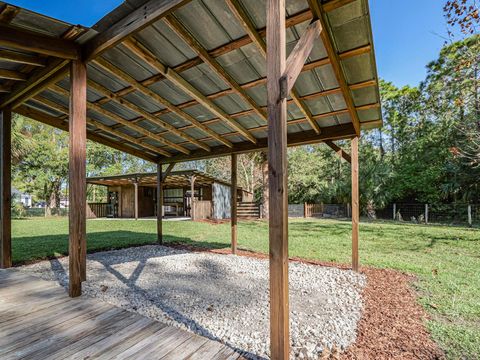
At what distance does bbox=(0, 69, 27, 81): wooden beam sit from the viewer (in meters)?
3.31

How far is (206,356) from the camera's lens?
1.79 m

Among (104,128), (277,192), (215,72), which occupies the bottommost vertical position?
(277,192)

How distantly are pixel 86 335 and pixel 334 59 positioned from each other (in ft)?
→ 11.7

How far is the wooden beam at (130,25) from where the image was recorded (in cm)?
218

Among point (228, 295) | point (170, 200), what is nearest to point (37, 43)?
point (228, 295)

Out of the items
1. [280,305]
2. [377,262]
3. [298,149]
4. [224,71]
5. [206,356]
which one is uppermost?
[298,149]

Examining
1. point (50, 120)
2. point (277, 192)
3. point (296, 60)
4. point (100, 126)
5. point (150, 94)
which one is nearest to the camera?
point (277, 192)

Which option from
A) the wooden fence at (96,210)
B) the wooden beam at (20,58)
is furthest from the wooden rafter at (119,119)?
the wooden fence at (96,210)

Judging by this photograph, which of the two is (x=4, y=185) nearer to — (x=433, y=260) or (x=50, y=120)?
(x=50, y=120)

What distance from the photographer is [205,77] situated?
3447mm

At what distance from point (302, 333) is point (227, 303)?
43.9 inches

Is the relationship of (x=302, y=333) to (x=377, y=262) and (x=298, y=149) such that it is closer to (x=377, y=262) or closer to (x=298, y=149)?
(x=377, y=262)

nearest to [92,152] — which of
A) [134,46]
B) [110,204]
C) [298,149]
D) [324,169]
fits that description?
[110,204]

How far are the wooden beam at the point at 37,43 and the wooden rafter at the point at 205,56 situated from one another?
1.31 meters
